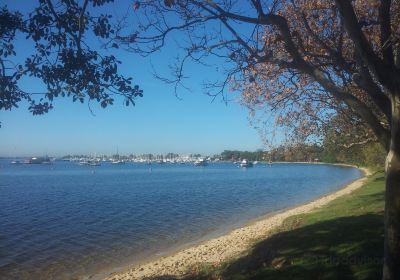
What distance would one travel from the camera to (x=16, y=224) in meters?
32.2

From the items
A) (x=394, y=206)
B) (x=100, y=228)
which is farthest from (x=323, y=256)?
(x=100, y=228)

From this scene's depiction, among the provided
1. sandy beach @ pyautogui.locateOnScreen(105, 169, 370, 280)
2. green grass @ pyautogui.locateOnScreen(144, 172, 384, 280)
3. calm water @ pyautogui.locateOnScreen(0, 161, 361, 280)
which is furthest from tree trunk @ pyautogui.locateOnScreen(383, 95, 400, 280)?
calm water @ pyautogui.locateOnScreen(0, 161, 361, 280)

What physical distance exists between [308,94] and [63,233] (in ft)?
67.2

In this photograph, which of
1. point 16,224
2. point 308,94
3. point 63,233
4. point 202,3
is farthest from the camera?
point 16,224

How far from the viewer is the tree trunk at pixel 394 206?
6395 mm

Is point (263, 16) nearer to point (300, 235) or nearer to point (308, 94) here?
point (308, 94)

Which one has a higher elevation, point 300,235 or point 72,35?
point 72,35

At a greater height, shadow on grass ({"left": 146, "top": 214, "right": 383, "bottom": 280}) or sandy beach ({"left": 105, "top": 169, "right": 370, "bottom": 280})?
shadow on grass ({"left": 146, "top": 214, "right": 383, "bottom": 280})

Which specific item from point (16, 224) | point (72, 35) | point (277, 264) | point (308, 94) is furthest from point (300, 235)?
point (16, 224)

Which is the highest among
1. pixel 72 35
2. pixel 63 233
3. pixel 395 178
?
pixel 72 35

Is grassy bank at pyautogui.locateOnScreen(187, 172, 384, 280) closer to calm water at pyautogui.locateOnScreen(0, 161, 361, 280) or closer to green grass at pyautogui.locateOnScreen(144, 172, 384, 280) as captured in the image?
green grass at pyautogui.locateOnScreen(144, 172, 384, 280)

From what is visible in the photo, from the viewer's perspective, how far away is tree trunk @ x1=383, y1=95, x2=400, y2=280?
6.39m

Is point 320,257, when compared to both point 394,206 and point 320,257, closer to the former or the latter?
point 320,257

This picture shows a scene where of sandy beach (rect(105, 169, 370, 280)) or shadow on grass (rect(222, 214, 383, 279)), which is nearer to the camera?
shadow on grass (rect(222, 214, 383, 279))
